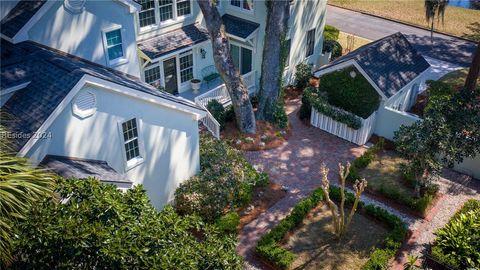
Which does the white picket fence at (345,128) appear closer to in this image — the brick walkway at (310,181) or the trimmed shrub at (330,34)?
the brick walkway at (310,181)

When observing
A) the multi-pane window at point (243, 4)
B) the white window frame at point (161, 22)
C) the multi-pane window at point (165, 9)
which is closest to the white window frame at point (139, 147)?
the white window frame at point (161, 22)

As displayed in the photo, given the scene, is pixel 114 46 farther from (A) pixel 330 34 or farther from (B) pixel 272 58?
(A) pixel 330 34

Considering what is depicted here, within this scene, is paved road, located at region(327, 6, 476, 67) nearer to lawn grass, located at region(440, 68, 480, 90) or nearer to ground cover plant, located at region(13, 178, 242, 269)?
lawn grass, located at region(440, 68, 480, 90)

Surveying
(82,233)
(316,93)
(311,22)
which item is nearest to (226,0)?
(311,22)

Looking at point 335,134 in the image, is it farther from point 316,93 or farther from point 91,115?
point 91,115

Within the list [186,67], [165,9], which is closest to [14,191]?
[165,9]

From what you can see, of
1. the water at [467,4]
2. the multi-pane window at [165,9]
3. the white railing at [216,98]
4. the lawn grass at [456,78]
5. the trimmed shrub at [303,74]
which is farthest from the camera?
the water at [467,4]

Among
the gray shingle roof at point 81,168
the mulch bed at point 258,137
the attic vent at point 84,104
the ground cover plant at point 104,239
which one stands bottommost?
the mulch bed at point 258,137
